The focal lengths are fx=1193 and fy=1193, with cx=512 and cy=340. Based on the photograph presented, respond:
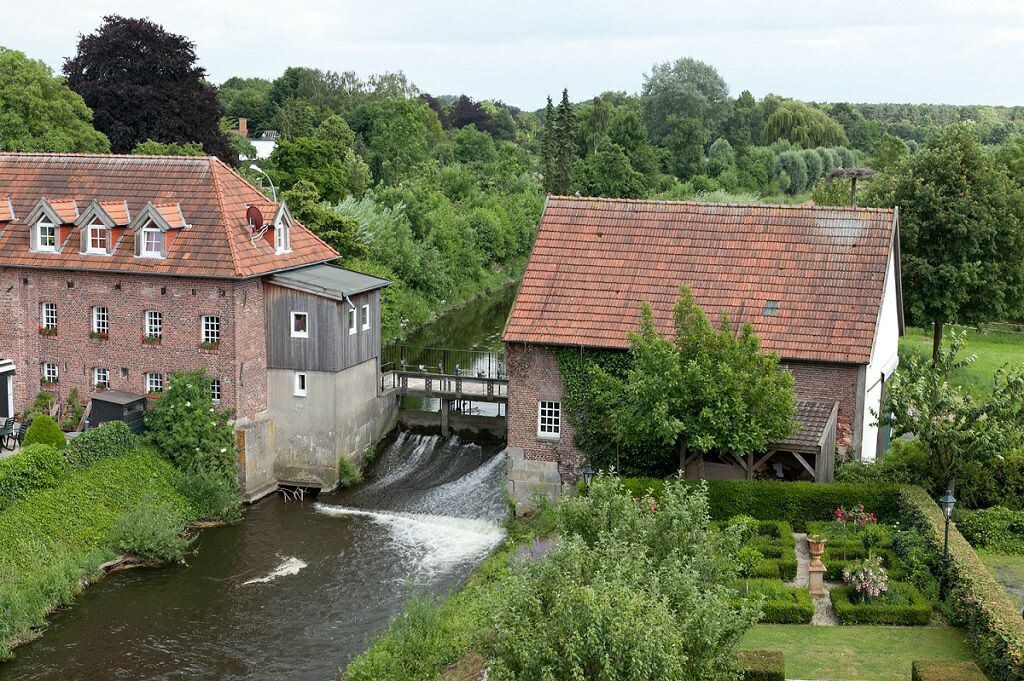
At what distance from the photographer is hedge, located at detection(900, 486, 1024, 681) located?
18.8m

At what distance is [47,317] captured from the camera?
36656mm

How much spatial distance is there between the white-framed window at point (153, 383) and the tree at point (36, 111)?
63.1ft

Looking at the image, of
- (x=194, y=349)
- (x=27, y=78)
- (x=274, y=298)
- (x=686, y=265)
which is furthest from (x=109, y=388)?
(x=27, y=78)

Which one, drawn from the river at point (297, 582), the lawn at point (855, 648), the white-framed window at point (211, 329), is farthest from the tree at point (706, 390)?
the white-framed window at point (211, 329)

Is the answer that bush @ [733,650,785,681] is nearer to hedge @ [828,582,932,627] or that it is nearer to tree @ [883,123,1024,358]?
hedge @ [828,582,932,627]

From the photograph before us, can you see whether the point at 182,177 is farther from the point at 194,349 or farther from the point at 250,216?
the point at 194,349

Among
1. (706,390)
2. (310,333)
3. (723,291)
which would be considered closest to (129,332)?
(310,333)

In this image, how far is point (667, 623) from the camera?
45.8 feet

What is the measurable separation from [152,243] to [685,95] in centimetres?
9523

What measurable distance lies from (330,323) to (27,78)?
25326 millimetres

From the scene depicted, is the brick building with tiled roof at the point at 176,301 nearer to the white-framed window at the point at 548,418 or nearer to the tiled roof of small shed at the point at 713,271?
the tiled roof of small shed at the point at 713,271

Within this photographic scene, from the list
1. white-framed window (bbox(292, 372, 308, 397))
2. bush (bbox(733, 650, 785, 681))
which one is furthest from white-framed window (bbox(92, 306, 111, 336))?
bush (bbox(733, 650, 785, 681))

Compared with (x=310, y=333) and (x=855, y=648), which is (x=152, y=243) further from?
(x=855, y=648)

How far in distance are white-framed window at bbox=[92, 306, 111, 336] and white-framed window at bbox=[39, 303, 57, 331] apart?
1.37 m
